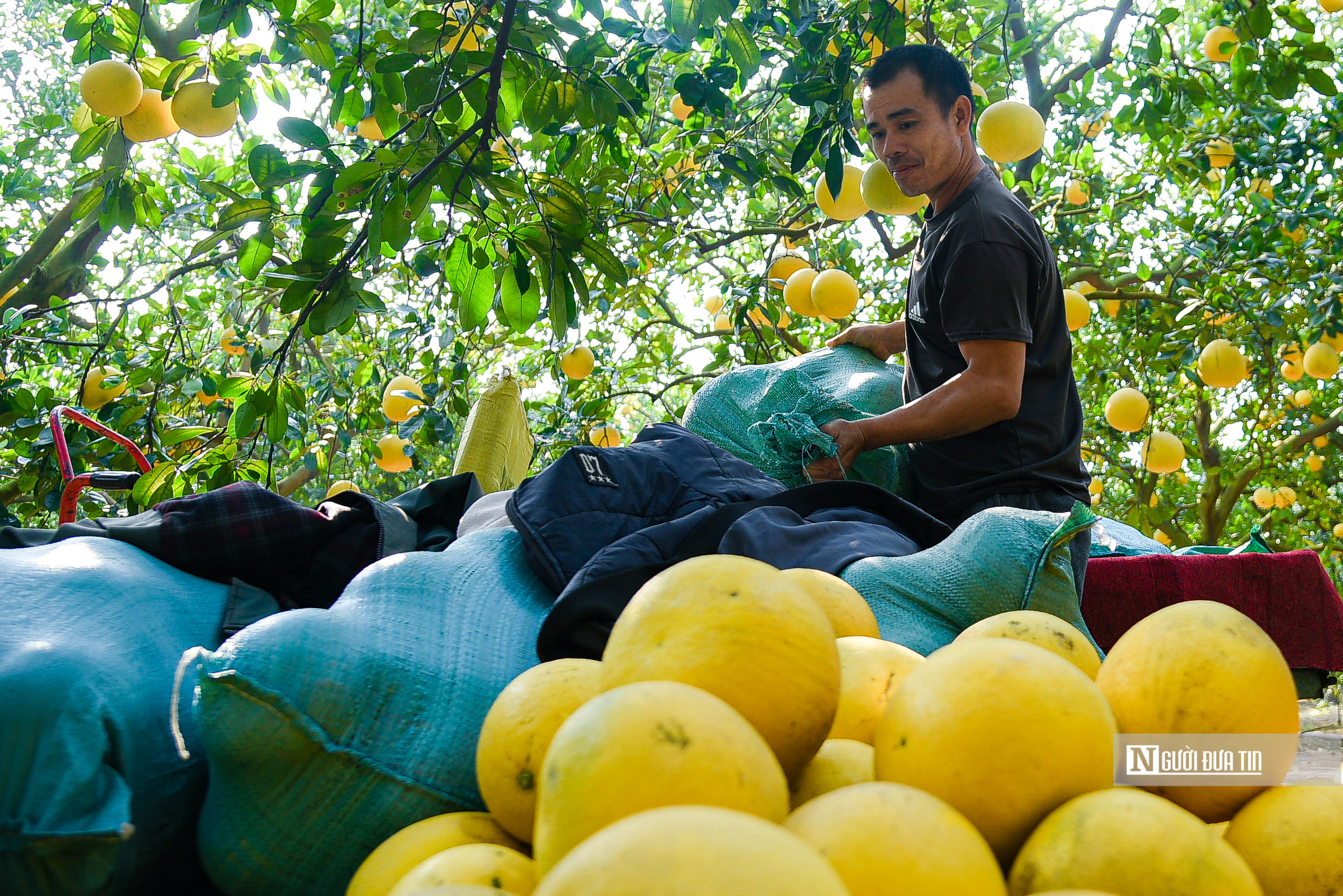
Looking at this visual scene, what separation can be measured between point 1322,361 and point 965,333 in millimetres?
2446

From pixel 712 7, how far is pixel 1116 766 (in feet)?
5.26

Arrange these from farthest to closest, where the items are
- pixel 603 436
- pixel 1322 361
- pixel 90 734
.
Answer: pixel 603 436 < pixel 1322 361 < pixel 90 734

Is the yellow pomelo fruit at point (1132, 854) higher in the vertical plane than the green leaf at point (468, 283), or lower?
lower

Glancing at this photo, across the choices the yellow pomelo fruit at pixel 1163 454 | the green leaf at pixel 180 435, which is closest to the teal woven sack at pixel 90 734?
the green leaf at pixel 180 435

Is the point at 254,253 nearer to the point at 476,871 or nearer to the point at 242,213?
the point at 242,213

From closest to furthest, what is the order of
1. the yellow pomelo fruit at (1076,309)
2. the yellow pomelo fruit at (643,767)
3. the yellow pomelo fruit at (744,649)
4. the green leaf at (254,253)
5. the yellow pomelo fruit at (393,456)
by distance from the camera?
the yellow pomelo fruit at (643,767), the yellow pomelo fruit at (744,649), the green leaf at (254,253), the yellow pomelo fruit at (1076,309), the yellow pomelo fruit at (393,456)

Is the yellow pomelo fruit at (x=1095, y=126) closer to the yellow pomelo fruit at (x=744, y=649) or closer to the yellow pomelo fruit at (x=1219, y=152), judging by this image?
the yellow pomelo fruit at (x=1219, y=152)

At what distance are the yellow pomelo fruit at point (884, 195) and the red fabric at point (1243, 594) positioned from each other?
146 centimetres

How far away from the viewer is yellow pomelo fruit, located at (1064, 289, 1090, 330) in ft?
11.0

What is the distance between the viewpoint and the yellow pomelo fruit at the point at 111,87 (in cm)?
245

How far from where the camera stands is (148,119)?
2.60 meters

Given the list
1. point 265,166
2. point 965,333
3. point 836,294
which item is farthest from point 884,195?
point 265,166

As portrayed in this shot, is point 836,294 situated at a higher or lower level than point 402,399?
higher

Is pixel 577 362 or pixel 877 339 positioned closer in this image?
pixel 877 339
